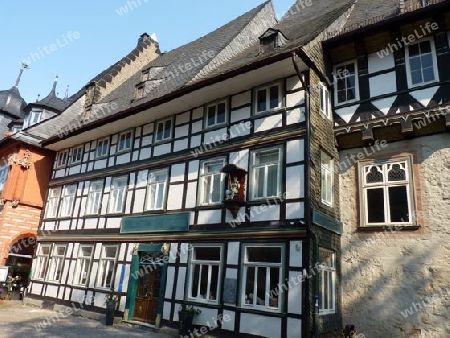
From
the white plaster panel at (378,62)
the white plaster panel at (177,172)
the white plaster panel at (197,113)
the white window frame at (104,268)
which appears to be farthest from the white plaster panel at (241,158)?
the white window frame at (104,268)

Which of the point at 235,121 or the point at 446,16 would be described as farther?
the point at 235,121

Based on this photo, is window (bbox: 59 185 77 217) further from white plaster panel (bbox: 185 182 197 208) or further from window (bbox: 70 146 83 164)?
white plaster panel (bbox: 185 182 197 208)

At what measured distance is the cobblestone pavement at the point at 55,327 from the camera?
10.4 meters

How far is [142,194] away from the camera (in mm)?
14117

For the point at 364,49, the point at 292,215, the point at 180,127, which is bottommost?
the point at 292,215

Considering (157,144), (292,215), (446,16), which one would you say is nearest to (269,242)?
(292,215)

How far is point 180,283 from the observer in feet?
38.1

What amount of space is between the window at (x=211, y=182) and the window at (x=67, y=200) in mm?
8010

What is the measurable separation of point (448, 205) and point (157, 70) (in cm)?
1362

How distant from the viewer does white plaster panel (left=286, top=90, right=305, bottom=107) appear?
1076cm

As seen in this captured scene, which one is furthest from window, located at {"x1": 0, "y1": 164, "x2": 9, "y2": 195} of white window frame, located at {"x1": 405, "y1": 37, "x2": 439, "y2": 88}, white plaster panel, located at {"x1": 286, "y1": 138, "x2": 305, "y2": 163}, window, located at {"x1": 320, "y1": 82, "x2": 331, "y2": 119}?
white window frame, located at {"x1": 405, "y1": 37, "x2": 439, "y2": 88}

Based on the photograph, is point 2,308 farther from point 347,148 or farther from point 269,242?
point 347,148

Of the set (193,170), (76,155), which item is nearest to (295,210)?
(193,170)

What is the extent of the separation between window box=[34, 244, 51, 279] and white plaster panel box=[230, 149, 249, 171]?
35.6 feet
